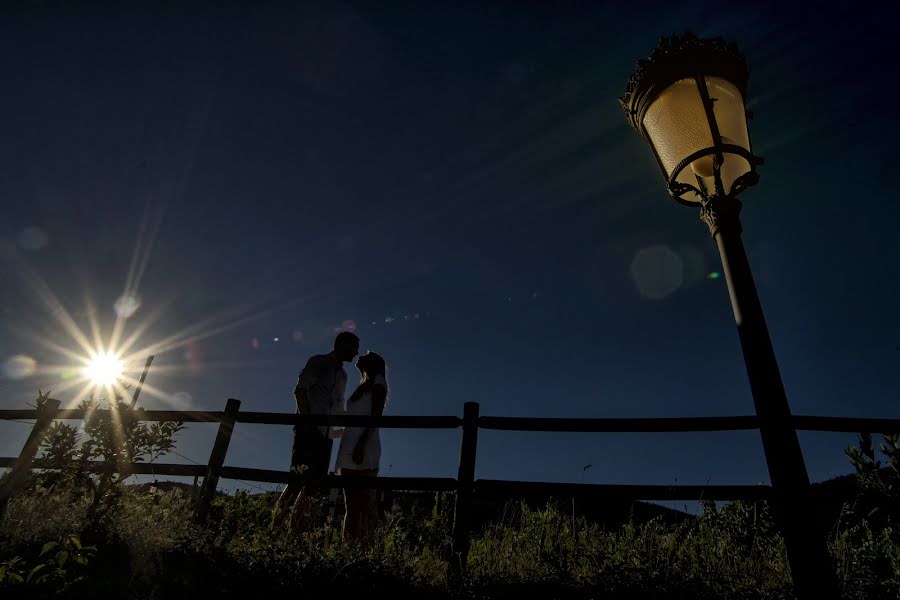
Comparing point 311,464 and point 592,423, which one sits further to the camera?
point 311,464

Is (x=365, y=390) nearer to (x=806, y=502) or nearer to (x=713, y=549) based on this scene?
(x=713, y=549)

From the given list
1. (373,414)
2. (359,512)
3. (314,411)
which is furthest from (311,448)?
(359,512)

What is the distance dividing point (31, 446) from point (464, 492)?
4.19m

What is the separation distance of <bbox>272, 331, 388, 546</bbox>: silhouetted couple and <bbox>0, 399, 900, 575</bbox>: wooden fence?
343 millimetres

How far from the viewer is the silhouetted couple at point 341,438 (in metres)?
3.73

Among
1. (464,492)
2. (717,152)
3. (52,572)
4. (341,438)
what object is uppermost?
(717,152)

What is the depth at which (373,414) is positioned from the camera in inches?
167

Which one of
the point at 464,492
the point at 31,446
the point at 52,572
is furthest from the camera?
the point at 31,446

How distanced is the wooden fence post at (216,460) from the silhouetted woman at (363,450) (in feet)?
→ 3.11

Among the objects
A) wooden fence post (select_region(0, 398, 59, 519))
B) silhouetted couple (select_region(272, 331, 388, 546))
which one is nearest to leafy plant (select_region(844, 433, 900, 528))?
silhouetted couple (select_region(272, 331, 388, 546))

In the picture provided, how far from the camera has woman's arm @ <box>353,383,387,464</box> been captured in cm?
409

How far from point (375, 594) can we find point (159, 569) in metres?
1.19

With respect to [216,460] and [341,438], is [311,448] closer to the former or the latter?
[341,438]

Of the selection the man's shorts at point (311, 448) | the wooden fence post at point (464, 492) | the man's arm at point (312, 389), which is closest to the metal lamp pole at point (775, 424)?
the wooden fence post at point (464, 492)
